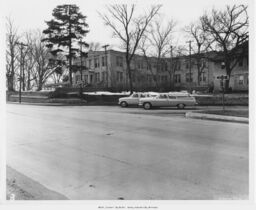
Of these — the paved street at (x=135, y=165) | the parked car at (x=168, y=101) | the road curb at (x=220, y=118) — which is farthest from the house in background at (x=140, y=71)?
the paved street at (x=135, y=165)

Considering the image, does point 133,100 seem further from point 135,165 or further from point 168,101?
point 135,165

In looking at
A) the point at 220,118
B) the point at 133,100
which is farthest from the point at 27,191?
the point at 133,100

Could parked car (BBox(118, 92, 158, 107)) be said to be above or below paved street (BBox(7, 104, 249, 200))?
above

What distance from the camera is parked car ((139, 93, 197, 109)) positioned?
1966cm

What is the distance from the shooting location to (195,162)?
4.67 m

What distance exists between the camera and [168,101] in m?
19.9

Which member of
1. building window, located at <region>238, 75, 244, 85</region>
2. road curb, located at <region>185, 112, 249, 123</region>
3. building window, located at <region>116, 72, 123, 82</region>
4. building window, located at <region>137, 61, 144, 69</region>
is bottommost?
road curb, located at <region>185, 112, 249, 123</region>

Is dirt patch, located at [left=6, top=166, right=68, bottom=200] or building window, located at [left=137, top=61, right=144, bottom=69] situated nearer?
dirt patch, located at [left=6, top=166, right=68, bottom=200]

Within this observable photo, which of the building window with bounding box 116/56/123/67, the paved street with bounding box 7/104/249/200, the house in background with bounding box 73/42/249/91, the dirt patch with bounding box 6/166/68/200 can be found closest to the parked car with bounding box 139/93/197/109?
the paved street with bounding box 7/104/249/200

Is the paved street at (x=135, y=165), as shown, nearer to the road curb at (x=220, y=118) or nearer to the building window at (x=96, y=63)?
the road curb at (x=220, y=118)

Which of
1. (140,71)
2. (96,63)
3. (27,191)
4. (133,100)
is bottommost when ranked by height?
(27,191)

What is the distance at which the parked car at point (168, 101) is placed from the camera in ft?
64.5

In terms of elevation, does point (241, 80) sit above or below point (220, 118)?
above

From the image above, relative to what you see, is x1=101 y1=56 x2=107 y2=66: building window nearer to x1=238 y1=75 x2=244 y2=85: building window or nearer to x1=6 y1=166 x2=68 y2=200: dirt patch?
x1=238 y1=75 x2=244 y2=85: building window
